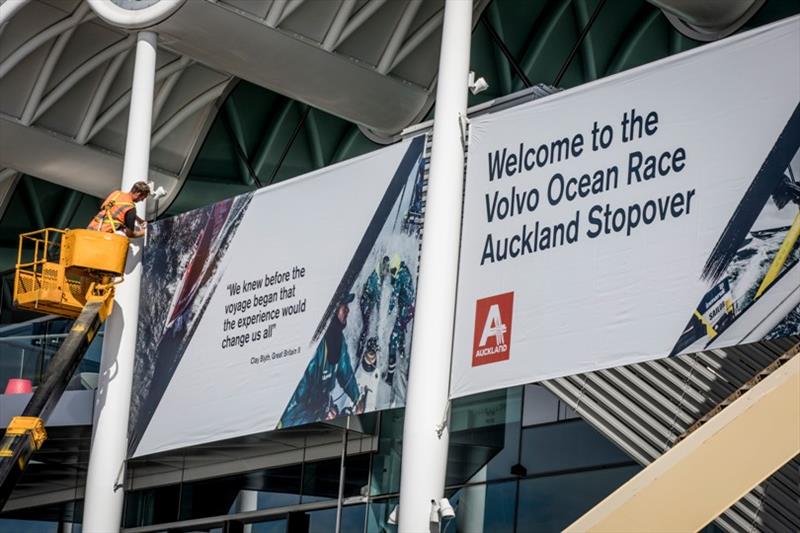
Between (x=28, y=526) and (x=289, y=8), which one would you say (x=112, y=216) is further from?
(x=28, y=526)

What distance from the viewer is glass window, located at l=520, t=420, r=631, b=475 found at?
19.6 meters

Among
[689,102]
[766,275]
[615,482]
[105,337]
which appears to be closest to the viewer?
[766,275]

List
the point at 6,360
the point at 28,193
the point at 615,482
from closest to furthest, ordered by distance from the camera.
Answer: the point at 615,482
the point at 6,360
the point at 28,193

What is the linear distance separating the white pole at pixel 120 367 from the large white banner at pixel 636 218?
6.02 m

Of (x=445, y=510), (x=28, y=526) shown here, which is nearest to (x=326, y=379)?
(x=445, y=510)

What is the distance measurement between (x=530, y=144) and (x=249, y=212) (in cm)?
518

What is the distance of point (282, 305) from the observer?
19.2m

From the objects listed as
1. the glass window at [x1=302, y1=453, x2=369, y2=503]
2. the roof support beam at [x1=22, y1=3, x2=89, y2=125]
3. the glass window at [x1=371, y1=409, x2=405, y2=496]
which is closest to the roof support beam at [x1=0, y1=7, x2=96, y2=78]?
the roof support beam at [x1=22, y1=3, x2=89, y2=125]

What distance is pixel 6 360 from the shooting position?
2483 centimetres

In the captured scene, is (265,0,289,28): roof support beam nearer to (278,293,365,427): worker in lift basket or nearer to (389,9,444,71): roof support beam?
(389,9,444,71): roof support beam

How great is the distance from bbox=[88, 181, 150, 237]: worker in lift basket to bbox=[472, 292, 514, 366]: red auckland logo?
6181mm

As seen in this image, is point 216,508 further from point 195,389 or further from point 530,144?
point 530,144

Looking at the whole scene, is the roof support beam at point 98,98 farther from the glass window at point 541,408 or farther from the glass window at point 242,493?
the glass window at point 541,408

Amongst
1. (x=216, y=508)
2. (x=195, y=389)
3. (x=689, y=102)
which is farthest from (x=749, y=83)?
(x=216, y=508)
